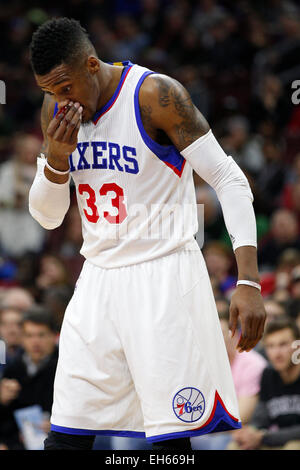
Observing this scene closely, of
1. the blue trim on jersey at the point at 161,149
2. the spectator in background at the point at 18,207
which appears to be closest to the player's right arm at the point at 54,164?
the blue trim on jersey at the point at 161,149

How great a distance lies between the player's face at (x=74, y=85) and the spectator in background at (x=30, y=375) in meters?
2.49

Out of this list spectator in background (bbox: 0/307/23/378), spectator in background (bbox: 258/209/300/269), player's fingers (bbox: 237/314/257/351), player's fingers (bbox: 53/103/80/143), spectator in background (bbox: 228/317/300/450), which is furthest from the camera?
spectator in background (bbox: 258/209/300/269)

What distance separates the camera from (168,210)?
3082 millimetres

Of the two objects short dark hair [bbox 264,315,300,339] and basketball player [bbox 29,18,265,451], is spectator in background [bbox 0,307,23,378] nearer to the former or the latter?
short dark hair [bbox 264,315,300,339]

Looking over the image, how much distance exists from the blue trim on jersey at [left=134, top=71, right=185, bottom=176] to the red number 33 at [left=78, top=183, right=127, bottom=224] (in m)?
0.22

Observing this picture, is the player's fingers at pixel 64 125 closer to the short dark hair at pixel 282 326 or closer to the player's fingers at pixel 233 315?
the player's fingers at pixel 233 315

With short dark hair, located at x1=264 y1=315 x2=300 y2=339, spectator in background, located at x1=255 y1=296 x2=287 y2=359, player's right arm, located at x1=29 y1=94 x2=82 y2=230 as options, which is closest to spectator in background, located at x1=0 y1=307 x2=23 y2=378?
spectator in background, located at x1=255 y1=296 x2=287 y2=359

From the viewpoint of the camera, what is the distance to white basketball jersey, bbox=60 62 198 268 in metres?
3.03

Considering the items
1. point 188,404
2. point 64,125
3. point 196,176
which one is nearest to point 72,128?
point 64,125

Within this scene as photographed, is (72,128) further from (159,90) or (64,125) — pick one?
(159,90)

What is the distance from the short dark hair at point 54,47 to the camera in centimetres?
298

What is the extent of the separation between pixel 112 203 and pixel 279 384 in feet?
8.01

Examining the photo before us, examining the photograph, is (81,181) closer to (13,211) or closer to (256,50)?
(13,211)

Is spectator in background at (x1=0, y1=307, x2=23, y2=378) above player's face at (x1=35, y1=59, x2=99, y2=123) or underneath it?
underneath
